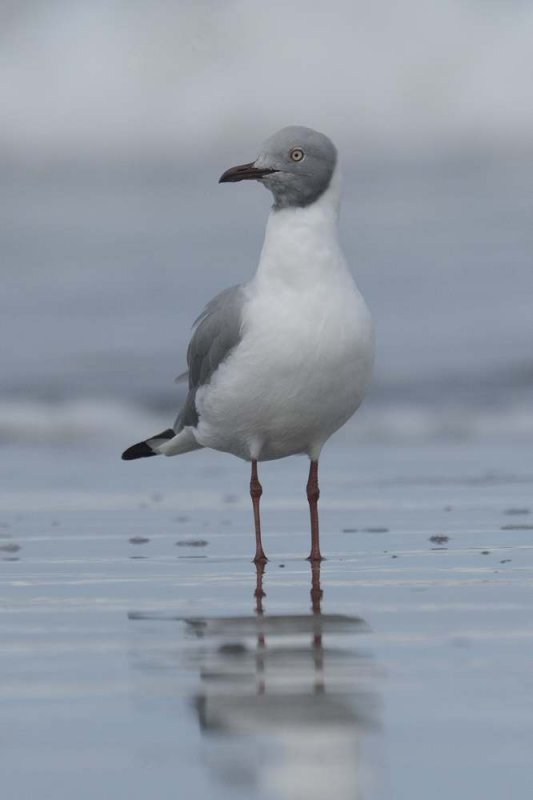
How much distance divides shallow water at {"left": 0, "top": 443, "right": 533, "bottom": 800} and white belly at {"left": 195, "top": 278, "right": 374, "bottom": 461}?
470 millimetres

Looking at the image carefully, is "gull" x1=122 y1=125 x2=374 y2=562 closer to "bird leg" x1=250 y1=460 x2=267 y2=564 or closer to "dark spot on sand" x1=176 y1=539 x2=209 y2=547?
"bird leg" x1=250 y1=460 x2=267 y2=564

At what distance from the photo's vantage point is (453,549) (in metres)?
6.16

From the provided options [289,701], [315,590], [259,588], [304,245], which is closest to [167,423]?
[304,245]

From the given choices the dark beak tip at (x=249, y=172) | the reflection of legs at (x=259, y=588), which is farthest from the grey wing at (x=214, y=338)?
the reflection of legs at (x=259, y=588)

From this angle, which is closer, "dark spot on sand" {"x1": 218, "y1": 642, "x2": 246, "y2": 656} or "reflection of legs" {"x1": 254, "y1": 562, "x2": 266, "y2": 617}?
"dark spot on sand" {"x1": 218, "y1": 642, "x2": 246, "y2": 656}

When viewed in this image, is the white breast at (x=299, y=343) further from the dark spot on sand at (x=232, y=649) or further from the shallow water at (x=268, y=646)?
the dark spot on sand at (x=232, y=649)

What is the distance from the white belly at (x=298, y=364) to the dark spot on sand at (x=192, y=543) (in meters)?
0.44

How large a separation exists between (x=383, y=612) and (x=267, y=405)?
1.51 m

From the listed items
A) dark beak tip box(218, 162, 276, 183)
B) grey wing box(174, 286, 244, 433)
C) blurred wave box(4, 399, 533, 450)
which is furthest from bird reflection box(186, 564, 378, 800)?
blurred wave box(4, 399, 533, 450)

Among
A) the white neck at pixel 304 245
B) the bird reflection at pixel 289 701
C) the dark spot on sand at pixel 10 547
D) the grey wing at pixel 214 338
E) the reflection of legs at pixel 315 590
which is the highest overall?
the white neck at pixel 304 245

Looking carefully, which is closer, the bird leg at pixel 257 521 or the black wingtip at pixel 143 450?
the bird leg at pixel 257 521

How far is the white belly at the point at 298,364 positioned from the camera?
6012 millimetres

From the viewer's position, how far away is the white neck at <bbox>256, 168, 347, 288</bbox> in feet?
20.2

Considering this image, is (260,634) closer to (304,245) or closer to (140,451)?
(304,245)
